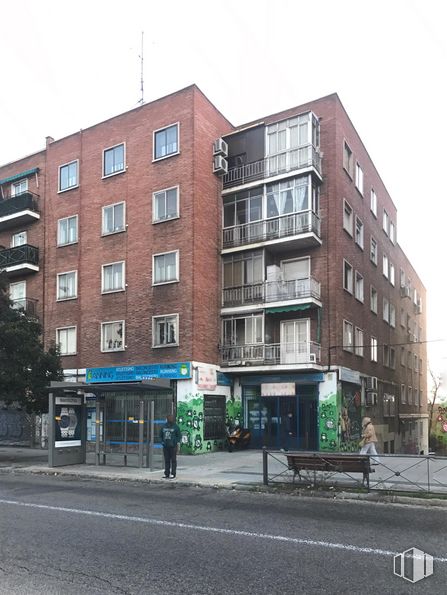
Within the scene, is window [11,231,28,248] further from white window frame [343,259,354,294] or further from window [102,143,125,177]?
white window frame [343,259,354,294]

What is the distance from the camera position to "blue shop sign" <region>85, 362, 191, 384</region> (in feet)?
75.6

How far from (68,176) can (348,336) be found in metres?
16.2

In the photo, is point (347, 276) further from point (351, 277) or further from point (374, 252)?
point (374, 252)

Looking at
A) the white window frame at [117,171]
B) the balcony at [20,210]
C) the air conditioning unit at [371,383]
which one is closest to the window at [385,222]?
the air conditioning unit at [371,383]

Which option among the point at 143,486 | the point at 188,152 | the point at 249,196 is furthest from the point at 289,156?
the point at 143,486

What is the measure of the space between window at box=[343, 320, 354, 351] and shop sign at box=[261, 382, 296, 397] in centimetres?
305

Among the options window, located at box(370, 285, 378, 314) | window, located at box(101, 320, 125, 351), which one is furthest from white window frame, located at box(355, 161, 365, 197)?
window, located at box(101, 320, 125, 351)

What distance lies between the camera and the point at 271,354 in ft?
79.8

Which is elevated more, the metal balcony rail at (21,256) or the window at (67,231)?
the window at (67,231)

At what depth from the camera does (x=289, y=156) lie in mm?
24906

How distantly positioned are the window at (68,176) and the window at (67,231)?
167 cm

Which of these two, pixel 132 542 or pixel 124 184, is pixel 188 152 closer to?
pixel 124 184

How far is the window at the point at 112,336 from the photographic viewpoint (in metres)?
25.6

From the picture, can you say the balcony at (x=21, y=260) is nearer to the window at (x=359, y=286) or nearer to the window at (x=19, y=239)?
the window at (x=19, y=239)
